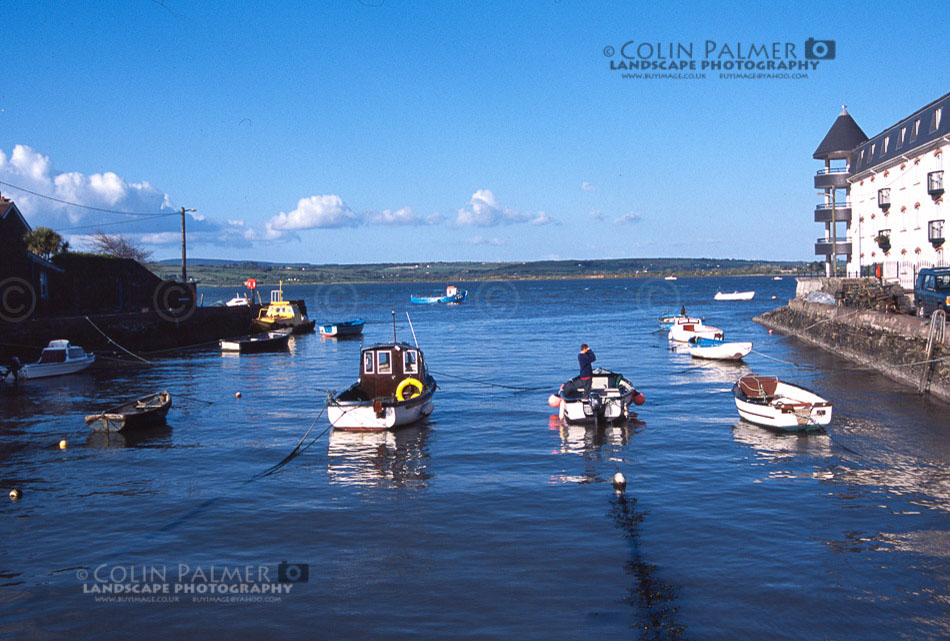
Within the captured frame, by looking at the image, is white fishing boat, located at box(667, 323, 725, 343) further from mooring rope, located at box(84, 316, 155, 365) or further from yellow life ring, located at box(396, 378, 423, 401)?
mooring rope, located at box(84, 316, 155, 365)

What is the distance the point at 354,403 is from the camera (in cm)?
2541

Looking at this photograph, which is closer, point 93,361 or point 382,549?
point 382,549

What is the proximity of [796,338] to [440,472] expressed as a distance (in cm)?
4340

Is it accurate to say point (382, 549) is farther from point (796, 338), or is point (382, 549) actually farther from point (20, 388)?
point (796, 338)

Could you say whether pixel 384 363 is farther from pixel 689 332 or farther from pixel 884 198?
pixel 884 198

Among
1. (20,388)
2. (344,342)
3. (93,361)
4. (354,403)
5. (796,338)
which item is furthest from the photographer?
(344,342)

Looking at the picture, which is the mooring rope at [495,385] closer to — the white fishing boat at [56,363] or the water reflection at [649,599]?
the water reflection at [649,599]

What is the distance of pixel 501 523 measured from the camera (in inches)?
625

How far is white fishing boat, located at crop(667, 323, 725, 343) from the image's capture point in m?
51.5

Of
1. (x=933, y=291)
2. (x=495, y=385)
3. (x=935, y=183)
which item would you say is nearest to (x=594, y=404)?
(x=495, y=385)

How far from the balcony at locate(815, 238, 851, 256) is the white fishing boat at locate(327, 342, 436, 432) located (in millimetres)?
52045

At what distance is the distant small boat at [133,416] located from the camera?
84.0 feet

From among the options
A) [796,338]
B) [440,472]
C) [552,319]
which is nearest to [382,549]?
[440,472]

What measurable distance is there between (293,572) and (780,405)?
1691cm
